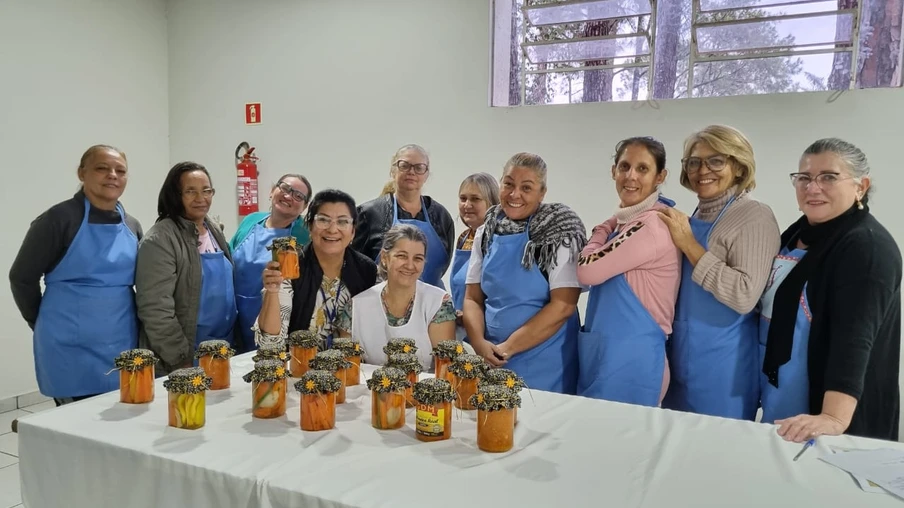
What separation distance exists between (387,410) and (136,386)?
2.41ft

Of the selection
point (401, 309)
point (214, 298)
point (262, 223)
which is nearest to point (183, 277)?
point (214, 298)

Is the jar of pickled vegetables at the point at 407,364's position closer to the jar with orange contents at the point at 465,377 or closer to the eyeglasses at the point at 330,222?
the jar with orange contents at the point at 465,377

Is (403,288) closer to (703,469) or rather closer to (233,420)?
(233,420)

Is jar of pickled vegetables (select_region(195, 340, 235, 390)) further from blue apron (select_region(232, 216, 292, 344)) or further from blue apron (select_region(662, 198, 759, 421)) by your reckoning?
blue apron (select_region(662, 198, 759, 421))

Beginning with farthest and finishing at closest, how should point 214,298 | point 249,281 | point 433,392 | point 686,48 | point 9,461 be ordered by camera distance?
point 686,48
point 9,461
point 249,281
point 214,298
point 433,392

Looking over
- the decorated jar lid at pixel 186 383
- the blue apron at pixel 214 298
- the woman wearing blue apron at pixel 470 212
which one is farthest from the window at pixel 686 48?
the decorated jar lid at pixel 186 383

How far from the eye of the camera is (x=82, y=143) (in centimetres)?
409

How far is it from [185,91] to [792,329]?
450 cm

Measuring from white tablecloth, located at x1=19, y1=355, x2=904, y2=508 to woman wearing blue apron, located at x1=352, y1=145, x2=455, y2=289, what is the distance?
4.27 ft

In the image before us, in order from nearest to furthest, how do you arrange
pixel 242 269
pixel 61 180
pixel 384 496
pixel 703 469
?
pixel 384 496 → pixel 703 469 → pixel 242 269 → pixel 61 180

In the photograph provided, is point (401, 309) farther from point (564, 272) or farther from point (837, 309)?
point (837, 309)

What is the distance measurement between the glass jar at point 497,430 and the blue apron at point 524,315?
88 centimetres

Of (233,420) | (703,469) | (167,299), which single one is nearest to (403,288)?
(233,420)

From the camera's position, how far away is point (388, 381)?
150 centimetres
